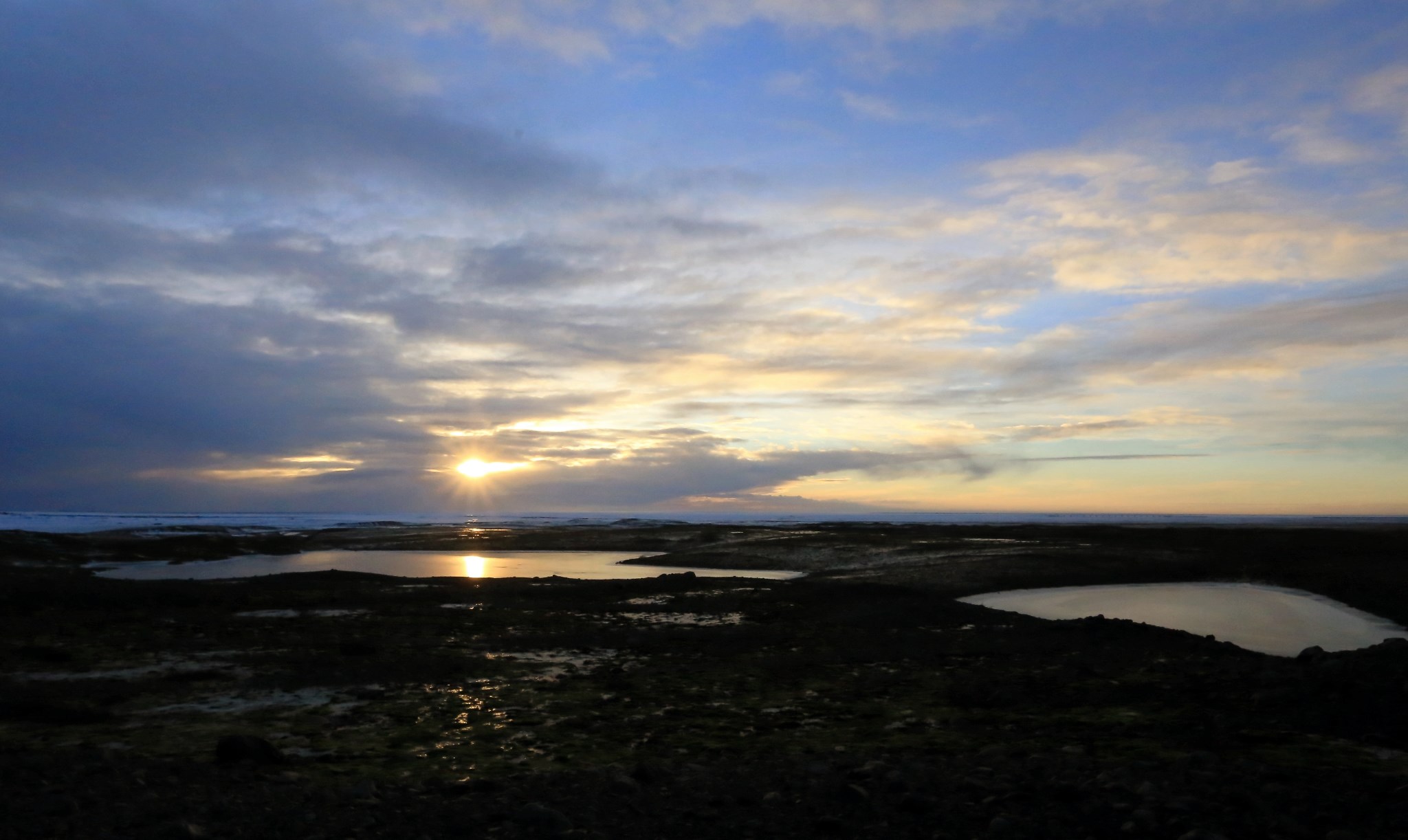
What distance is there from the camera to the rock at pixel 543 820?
290 inches

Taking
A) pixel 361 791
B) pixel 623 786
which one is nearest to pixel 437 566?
pixel 361 791

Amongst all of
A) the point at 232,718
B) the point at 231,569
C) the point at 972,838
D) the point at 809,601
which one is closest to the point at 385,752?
the point at 232,718

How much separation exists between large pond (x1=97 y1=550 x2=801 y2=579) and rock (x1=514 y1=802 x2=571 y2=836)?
3152 centimetres

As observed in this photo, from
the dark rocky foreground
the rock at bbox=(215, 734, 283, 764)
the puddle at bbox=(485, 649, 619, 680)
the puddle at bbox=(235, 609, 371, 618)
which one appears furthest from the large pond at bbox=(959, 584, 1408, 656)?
the puddle at bbox=(235, 609, 371, 618)

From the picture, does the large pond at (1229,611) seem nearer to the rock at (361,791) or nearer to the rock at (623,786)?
the rock at (623,786)

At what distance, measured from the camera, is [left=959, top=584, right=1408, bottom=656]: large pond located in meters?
20.6

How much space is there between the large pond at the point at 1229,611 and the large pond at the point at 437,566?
547 inches

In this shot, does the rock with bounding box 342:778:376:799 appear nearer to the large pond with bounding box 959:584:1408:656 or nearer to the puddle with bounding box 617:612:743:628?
the puddle with bounding box 617:612:743:628

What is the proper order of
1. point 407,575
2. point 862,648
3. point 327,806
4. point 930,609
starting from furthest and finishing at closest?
point 407,575
point 930,609
point 862,648
point 327,806

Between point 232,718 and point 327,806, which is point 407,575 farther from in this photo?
point 327,806

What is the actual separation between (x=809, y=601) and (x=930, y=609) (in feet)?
16.6

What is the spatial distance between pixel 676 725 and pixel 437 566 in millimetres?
41669

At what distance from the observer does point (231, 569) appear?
4678 cm

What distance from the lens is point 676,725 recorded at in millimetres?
12031
